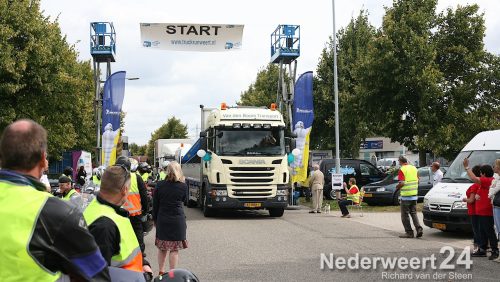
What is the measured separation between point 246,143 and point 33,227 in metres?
16.9

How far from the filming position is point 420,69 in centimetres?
3134

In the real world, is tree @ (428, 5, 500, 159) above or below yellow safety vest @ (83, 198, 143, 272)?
above

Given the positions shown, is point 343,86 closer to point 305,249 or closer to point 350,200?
point 350,200

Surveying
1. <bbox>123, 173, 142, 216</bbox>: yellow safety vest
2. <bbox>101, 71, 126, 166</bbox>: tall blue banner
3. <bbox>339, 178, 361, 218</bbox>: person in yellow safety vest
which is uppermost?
<bbox>101, 71, 126, 166</bbox>: tall blue banner

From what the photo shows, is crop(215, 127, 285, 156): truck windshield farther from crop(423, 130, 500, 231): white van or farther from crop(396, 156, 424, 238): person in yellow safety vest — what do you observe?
crop(423, 130, 500, 231): white van

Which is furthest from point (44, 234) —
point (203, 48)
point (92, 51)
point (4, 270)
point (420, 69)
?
point (420, 69)

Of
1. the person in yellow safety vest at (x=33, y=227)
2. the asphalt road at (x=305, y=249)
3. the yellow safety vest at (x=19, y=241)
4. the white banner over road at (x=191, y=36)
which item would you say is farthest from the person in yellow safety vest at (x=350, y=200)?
the yellow safety vest at (x=19, y=241)

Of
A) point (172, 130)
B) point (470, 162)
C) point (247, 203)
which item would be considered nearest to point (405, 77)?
point (247, 203)

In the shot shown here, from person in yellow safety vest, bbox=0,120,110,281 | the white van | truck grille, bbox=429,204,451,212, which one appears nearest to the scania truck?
the white van

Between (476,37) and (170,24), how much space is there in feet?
52.7

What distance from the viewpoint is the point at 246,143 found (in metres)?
19.4

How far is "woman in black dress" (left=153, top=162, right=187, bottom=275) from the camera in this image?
341 inches

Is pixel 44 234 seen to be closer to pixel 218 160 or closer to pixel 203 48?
pixel 218 160

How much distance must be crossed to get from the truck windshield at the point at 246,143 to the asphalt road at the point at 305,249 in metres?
2.07
